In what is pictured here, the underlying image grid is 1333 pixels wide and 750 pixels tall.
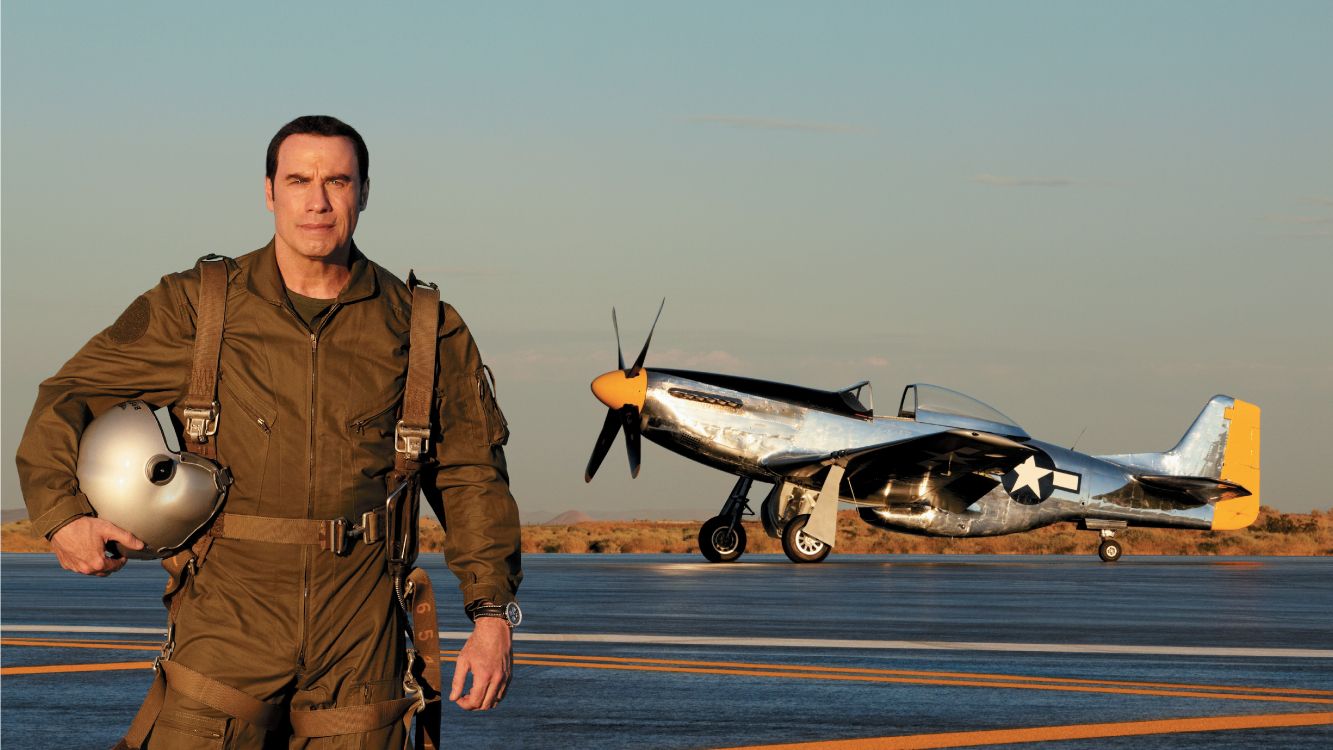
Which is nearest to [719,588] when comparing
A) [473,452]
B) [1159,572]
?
[1159,572]

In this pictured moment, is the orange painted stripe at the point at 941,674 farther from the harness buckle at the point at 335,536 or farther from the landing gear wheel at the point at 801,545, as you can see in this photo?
the landing gear wheel at the point at 801,545

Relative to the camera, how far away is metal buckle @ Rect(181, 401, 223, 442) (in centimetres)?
373

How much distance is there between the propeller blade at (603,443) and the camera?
27.0m

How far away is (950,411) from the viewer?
27.1 metres

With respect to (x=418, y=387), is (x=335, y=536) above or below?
below

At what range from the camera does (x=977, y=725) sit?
7.78 m

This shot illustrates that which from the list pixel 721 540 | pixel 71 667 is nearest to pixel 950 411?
pixel 721 540

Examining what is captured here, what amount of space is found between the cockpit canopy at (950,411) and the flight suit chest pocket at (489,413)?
76.0ft

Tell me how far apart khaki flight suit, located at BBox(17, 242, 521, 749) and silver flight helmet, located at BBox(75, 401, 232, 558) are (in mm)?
51

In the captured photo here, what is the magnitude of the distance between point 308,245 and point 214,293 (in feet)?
0.83

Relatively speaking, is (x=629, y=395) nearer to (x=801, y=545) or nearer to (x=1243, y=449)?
(x=801, y=545)

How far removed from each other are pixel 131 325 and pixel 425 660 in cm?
111

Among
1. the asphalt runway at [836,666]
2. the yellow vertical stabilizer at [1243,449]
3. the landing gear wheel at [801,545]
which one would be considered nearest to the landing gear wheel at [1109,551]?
the yellow vertical stabilizer at [1243,449]

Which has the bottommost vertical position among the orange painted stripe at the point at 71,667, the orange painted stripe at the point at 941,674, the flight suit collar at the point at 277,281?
the orange painted stripe at the point at 71,667
